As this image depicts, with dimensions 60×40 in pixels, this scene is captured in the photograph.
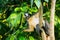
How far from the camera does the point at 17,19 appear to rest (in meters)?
2.12

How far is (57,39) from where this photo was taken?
2.25 m

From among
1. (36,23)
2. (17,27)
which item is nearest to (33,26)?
(36,23)

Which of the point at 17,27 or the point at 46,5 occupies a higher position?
the point at 46,5

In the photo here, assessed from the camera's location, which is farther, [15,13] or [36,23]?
[15,13]

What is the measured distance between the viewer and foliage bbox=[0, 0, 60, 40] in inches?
80.6

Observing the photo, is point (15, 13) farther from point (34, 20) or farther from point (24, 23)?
point (34, 20)

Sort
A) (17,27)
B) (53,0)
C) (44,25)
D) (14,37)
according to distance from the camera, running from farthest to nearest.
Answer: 1. (17,27)
2. (14,37)
3. (44,25)
4. (53,0)

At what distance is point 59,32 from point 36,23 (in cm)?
58

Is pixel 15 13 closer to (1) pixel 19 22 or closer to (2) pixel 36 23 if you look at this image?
(1) pixel 19 22

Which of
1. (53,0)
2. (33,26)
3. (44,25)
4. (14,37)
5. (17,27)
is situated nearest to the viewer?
(53,0)

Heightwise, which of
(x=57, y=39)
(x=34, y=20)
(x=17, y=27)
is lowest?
(x=57, y=39)

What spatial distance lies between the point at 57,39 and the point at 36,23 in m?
0.63

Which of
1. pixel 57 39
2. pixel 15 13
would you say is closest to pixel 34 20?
pixel 15 13

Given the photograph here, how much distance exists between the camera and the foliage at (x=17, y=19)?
205cm
